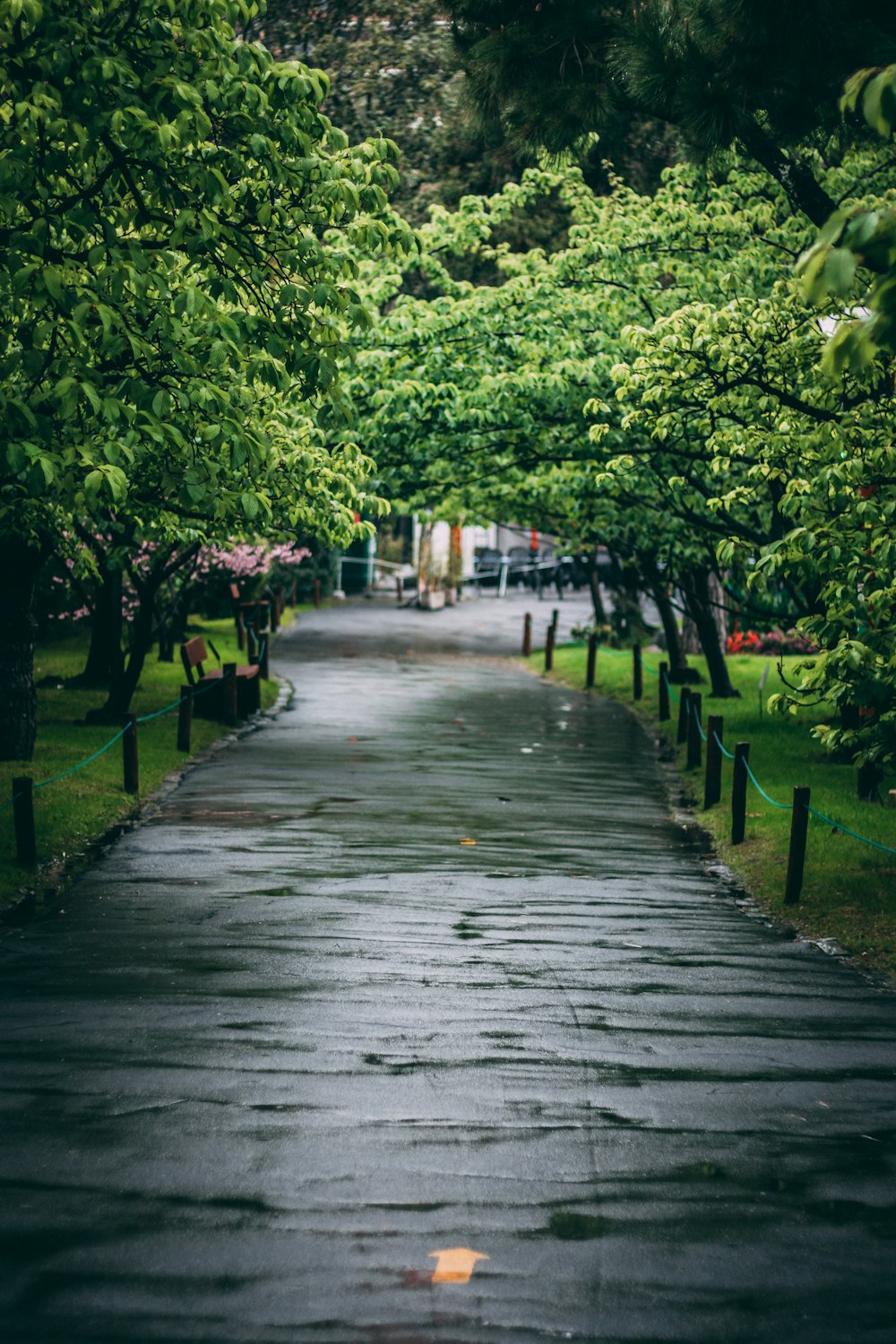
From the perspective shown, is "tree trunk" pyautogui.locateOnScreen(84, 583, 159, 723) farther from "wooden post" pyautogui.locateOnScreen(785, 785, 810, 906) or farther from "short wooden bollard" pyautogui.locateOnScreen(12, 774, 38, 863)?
"wooden post" pyautogui.locateOnScreen(785, 785, 810, 906)

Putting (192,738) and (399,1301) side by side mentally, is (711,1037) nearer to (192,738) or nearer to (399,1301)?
(399,1301)

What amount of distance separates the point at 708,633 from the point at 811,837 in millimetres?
9970

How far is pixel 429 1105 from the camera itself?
6258 mm

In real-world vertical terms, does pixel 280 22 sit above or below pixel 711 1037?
above

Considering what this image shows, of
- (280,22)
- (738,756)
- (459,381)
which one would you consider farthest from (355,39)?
(738,756)

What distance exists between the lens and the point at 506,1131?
5.99 m

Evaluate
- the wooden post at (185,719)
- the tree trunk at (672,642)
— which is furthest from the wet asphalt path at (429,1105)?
the tree trunk at (672,642)

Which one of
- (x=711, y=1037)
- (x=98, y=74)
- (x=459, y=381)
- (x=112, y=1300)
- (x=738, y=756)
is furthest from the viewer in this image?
(x=459, y=381)

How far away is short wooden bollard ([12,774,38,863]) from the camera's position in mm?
10531

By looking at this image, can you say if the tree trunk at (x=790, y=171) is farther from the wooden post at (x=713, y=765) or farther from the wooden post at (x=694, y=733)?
the wooden post at (x=694, y=733)

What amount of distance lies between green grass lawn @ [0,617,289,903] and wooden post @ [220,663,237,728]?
0.19 m

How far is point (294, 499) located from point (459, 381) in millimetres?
2753

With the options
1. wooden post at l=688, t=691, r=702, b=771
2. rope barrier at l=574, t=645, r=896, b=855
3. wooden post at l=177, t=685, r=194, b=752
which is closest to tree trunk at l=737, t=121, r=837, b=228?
rope barrier at l=574, t=645, r=896, b=855

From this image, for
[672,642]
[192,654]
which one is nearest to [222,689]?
[192,654]
